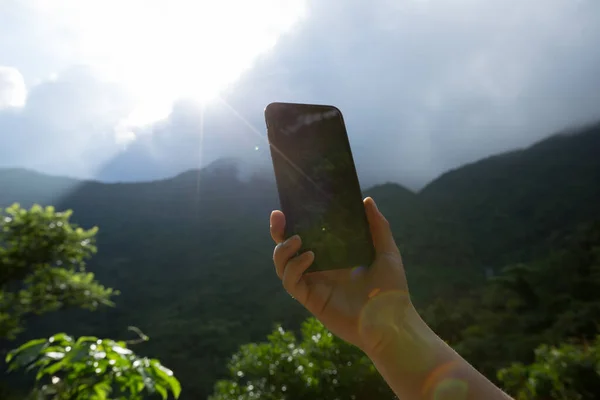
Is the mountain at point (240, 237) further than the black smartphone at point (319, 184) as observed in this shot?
Yes

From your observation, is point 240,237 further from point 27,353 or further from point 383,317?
point 383,317

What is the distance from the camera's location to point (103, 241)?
2334 cm

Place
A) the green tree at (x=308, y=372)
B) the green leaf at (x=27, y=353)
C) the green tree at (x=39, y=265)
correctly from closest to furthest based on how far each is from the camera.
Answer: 1. the green leaf at (x=27, y=353)
2. the green tree at (x=308, y=372)
3. the green tree at (x=39, y=265)

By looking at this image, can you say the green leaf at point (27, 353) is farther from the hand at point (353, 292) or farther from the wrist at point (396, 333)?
the wrist at point (396, 333)

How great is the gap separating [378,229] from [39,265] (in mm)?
4548

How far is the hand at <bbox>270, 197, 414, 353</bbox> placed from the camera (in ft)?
3.02

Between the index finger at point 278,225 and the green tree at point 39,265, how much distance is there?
157 inches

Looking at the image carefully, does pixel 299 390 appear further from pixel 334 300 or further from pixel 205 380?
pixel 205 380

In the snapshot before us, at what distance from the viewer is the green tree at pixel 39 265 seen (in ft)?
14.4

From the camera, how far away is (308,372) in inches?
105

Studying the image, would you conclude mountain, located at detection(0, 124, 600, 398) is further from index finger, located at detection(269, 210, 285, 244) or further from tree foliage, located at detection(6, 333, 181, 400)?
index finger, located at detection(269, 210, 285, 244)

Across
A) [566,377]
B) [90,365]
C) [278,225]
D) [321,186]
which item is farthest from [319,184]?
[566,377]

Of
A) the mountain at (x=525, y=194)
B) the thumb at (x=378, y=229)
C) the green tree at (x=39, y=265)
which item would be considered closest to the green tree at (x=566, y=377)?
the thumb at (x=378, y=229)

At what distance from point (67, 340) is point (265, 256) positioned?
20818 mm
